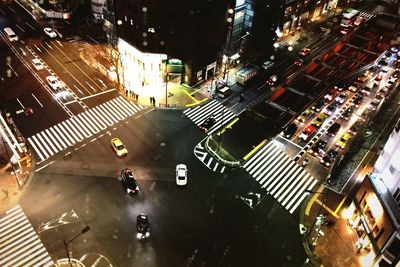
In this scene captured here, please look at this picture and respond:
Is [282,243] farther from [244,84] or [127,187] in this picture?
[244,84]

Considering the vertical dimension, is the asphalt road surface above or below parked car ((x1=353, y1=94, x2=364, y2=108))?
below

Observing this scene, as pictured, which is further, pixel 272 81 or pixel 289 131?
pixel 272 81


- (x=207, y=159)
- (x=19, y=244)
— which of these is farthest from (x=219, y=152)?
(x=19, y=244)

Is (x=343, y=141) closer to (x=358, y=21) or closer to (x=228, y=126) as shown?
(x=228, y=126)

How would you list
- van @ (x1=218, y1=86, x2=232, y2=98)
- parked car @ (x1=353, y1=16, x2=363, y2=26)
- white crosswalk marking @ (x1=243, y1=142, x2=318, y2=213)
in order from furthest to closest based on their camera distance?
parked car @ (x1=353, y1=16, x2=363, y2=26) < van @ (x1=218, y1=86, x2=232, y2=98) < white crosswalk marking @ (x1=243, y1=142, x2=318, y2=213)

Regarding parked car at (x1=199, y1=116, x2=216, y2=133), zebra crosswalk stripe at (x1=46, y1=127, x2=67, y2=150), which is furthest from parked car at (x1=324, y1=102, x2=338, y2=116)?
zebra crosswalk stripe at (x1=46, y1=127, x2=67, y2=150)

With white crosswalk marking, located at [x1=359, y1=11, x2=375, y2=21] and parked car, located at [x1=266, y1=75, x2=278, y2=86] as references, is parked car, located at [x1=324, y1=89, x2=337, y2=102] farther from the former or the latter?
white crosswalk marking, located at [x1=359, y1=11, x2=375, y2=21]
